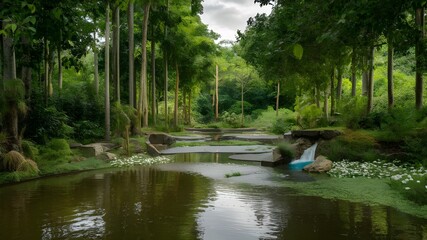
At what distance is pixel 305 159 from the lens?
14.2m

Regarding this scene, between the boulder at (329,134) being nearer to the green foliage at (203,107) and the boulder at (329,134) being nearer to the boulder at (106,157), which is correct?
the boulder at (106,157)

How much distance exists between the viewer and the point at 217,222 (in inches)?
238

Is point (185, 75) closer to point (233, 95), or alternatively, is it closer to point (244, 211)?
point (233, 95)

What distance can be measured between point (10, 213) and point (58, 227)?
161cm

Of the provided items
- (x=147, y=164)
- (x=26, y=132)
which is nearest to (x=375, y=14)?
(x=147, y=164)

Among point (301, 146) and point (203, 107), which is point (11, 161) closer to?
point (301, 146)

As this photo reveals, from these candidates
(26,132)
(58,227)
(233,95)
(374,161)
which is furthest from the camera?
(233,95)

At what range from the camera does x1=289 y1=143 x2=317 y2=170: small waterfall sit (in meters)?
13.6

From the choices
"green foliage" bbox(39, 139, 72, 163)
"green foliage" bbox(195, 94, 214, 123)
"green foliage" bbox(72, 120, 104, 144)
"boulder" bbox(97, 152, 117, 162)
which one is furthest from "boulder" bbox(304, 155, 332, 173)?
"green foliage" bbox(195, 94, 214, 123)

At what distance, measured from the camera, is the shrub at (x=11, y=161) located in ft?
33.0

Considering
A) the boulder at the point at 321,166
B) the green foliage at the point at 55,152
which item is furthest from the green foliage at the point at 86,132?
the boulder at the point at 321,166

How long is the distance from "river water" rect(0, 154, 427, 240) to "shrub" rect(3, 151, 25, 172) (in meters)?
0.81

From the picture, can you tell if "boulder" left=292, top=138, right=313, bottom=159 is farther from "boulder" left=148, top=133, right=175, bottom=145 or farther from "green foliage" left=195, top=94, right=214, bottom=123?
"green foliage" left=195, top=94, right=214, bottom=123

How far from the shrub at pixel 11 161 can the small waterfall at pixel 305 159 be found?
351 inches
